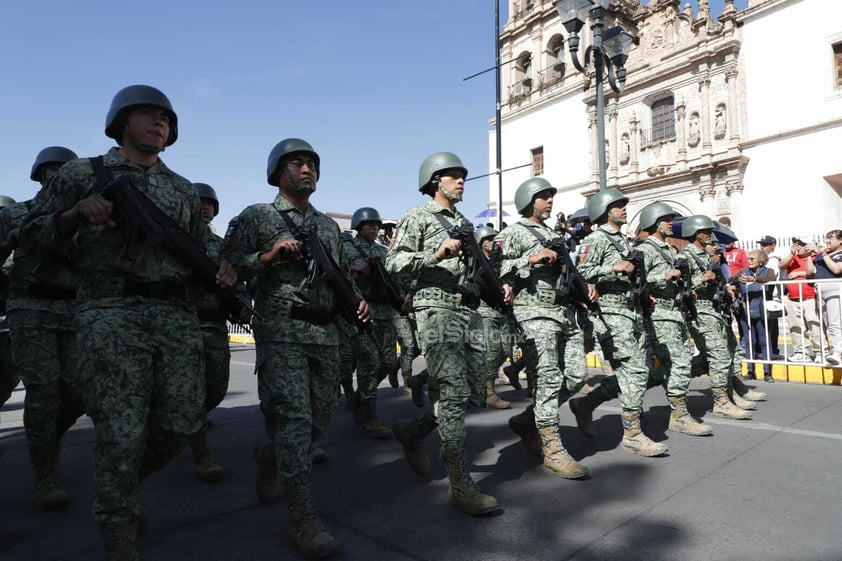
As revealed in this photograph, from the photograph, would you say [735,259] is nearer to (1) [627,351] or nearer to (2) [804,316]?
(2) [804,316]

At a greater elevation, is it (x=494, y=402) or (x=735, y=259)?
(x=735, y=259)

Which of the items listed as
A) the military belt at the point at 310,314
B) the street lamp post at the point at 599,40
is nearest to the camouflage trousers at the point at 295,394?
the military belt at the point at 310,314

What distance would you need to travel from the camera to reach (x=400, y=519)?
3279mm

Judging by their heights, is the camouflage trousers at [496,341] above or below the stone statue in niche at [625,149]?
below

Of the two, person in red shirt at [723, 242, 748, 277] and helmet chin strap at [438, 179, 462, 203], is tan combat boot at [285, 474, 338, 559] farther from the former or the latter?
person in red shirt at [723, 242, 748, 277]

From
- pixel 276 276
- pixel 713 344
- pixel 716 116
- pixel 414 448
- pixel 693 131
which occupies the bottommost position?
pixel 414 448

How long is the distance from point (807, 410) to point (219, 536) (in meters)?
5.92

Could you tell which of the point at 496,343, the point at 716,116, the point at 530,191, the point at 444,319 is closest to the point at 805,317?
the point at 496,343

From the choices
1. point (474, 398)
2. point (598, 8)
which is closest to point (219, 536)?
point (474, 398)

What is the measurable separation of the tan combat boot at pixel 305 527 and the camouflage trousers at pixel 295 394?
7cm

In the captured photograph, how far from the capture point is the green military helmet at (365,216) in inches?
267

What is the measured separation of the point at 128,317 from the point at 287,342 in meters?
0.83

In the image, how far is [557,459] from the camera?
4023 mm

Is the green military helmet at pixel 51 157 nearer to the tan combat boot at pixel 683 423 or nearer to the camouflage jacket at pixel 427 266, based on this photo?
the camouflage jacket at pixel 427 266
